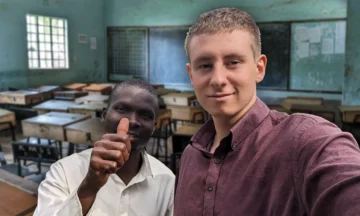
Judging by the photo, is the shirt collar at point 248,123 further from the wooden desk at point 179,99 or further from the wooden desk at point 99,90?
the wooden desk at point 99,90

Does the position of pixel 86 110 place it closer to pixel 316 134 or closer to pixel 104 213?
pixel 104 213

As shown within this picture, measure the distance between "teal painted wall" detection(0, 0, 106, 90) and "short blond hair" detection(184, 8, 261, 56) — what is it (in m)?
7.31

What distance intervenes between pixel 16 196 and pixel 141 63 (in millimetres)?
7888

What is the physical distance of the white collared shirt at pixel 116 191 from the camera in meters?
1.14

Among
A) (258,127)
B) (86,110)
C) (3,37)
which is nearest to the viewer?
(258,127)

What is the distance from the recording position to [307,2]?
23.8 ft

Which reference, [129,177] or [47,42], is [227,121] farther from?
[47,42]

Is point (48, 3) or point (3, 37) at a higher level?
point (48, 3)

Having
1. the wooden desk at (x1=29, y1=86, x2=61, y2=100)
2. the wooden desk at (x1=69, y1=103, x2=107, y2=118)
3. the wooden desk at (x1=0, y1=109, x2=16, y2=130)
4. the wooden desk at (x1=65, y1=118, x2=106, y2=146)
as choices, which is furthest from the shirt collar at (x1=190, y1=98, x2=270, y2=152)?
the wooden desk at (x1=29, y1=86, x2=61, y2=100)

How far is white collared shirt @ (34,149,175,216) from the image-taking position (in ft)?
3.76

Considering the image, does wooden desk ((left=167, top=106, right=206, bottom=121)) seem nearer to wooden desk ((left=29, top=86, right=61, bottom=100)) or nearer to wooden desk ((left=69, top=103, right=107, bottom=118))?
wooden desk ((left=69, top=103, right=107, bottom=118))

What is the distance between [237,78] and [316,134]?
0.62 ft

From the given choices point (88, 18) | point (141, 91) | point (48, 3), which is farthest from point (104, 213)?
point (88, 18)

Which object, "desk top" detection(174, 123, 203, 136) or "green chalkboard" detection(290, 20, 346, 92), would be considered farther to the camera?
"green chalkboard" detection(290, 20, 346, 92)
